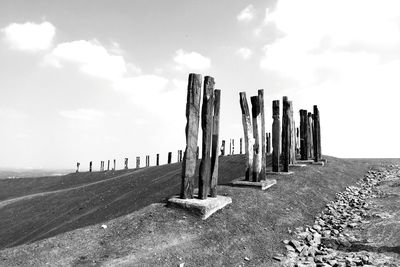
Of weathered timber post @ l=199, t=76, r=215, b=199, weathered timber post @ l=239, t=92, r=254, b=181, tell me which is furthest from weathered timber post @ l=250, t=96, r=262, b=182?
weathered timber post @ l=199, t=76, r=215, b=199

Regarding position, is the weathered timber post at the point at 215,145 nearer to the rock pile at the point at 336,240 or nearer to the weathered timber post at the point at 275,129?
the rock pile at the point at 336,240

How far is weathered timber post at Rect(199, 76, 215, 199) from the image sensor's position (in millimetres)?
7973

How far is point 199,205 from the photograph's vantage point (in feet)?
23.7

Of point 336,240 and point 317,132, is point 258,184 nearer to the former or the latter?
point 336,240

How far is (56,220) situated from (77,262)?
8.30 m

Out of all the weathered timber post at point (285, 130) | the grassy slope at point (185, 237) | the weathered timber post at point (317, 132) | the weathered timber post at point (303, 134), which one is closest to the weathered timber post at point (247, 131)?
the grassy slope at point (185, 237)

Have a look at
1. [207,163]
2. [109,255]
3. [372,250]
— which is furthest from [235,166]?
[109,255]

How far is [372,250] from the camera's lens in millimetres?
6648

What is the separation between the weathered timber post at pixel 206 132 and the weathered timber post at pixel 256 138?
287 centimetres

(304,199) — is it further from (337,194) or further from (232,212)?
(232,212)

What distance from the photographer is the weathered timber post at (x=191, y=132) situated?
7719mm

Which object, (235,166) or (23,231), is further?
(235,166)

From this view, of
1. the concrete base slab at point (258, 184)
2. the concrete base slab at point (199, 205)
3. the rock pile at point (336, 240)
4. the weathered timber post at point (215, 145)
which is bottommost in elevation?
the rock pile at point (336, 240)

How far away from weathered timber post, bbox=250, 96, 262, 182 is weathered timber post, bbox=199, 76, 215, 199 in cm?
287
